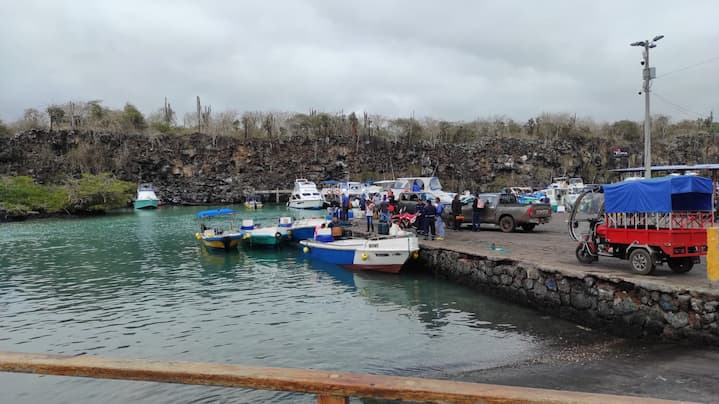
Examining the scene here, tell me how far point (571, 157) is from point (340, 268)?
68990mm

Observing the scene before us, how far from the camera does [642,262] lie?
10.8 m

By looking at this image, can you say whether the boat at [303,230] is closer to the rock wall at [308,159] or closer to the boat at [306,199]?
the boat at [306,199]

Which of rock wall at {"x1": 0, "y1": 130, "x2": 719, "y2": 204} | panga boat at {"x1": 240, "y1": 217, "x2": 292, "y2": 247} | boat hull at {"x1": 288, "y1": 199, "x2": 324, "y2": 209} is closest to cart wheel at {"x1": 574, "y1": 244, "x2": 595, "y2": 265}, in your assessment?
panga boat at {"x1": 240, "y1": 217, "x2": 292, "y2": 247}

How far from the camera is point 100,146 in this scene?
241ft

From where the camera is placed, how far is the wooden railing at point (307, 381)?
2.56 metres

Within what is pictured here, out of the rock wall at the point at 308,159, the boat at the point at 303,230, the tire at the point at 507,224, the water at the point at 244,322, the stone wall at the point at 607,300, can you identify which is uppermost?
the rock wall at the point at 308,159

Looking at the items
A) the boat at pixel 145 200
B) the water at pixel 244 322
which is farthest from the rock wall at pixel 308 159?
the water at pixel 244 322

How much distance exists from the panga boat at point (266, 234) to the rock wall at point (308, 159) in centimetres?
4894

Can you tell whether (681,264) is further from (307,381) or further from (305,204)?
(305,204)

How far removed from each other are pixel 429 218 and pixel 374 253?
12.2ft

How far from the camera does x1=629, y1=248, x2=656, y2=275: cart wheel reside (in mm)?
10570

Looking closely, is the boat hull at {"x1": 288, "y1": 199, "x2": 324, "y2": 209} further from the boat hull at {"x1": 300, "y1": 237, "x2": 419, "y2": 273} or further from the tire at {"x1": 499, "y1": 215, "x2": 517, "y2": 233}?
the boat hull at {"x1": 300, "y1": 237, "x2": 419, "y2": 273}

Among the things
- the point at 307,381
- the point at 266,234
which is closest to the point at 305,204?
the point at 266,234

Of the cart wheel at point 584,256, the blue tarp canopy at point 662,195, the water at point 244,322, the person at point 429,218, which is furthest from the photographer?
the person at point 429,218
